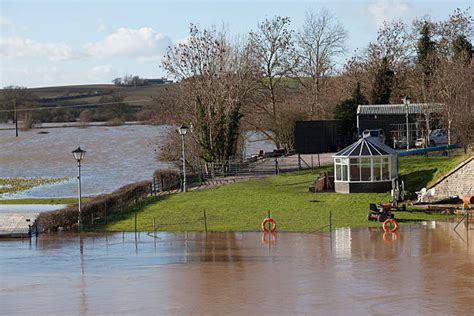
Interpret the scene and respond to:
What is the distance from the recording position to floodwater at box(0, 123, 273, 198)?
205 feet

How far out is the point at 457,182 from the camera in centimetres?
3912

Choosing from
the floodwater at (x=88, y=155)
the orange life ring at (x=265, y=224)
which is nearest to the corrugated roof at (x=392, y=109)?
the floodwater at (x=88, y=155)

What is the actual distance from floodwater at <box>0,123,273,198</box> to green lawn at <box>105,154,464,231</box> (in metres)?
14.9

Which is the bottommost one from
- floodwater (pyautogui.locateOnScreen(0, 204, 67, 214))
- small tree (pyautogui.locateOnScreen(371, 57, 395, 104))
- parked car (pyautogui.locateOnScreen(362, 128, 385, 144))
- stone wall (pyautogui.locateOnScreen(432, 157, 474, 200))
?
floodwater (pyautogui.locateOnScreen(0, 204, 67, 214))

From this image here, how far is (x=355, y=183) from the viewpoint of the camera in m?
41.4

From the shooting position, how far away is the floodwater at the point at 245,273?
21828mm

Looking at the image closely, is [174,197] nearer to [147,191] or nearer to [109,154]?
[147,191]

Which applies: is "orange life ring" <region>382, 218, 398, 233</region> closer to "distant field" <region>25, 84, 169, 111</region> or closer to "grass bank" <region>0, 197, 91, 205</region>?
"grass bank" <region>0, 197, 91, 205</region>

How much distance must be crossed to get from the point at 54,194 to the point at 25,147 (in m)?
50.2

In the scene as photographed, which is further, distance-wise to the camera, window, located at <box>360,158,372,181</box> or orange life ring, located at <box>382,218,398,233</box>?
window, located at <box>360,158,372,181</box>

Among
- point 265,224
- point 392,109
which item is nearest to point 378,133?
point 392,109

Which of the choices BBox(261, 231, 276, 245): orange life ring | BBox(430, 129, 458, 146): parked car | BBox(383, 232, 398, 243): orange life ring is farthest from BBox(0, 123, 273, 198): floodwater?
BBox(383, 232, 398, 243): orange life ring

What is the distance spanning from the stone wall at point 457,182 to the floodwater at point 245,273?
5.44m

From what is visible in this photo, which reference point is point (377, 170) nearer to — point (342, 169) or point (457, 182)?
point (342, 169)
